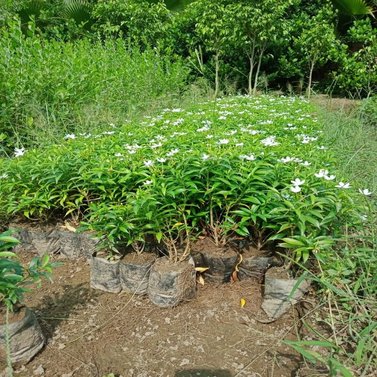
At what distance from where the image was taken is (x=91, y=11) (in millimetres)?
10016

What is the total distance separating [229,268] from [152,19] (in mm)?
8169

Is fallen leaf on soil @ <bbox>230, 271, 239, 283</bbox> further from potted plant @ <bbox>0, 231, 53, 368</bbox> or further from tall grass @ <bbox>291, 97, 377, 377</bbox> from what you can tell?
potted plant @ <bbox>0, 231, 53, 368</bbox>

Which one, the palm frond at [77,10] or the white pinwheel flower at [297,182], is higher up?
the palm frond at [77,10]

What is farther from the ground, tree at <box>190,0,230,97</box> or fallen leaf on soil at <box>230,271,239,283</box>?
tree at <box>190,0,230,97</box>

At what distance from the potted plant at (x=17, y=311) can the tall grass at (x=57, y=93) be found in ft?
6.87

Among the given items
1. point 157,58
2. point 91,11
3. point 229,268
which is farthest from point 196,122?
point 91,11

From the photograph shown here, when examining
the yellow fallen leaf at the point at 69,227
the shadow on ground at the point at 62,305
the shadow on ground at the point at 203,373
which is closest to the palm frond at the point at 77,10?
the yellow fallen leaf at the point at 69,227

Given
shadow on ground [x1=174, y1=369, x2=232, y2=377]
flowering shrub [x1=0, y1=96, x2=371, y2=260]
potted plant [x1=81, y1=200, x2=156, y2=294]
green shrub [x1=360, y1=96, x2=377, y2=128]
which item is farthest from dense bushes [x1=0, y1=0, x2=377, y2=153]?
shadow on ground [x1=174, y1=369, x2=232, y2=377]

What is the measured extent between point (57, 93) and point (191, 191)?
2.57 m

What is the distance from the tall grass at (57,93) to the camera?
147 inches

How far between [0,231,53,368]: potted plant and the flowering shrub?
0.50 meters

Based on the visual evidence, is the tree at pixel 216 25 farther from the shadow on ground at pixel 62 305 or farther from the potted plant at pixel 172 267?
the shadow on ground at pixel 62 305

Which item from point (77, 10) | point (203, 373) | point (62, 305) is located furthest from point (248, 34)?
point (203, 373)

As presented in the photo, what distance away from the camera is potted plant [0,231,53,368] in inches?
58.7
